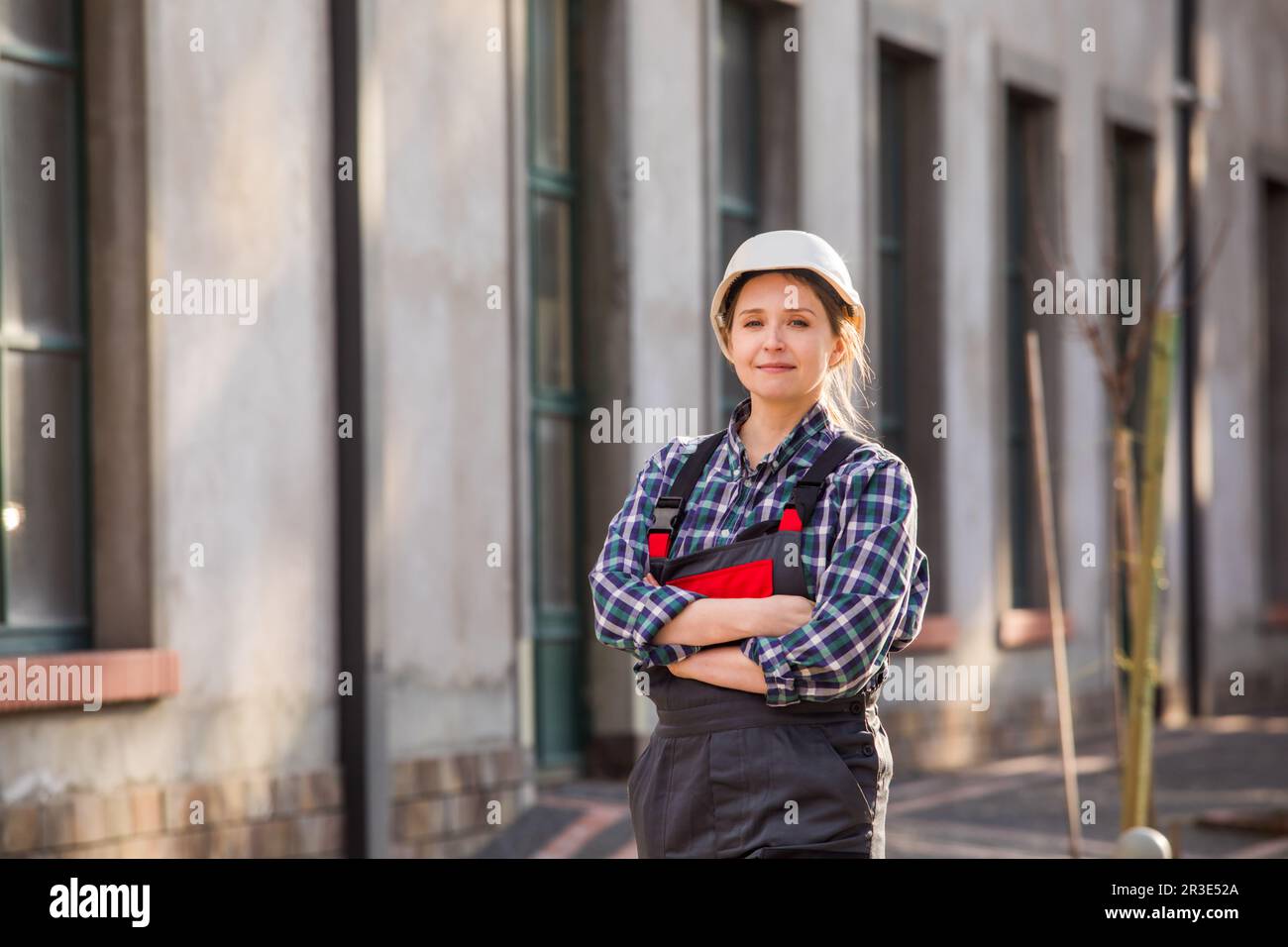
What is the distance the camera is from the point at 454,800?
920cm

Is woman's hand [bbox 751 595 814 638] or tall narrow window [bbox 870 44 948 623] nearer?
woman's hand [bbox 751 595 814 638]

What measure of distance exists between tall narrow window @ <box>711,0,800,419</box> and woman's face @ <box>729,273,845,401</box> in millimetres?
8647

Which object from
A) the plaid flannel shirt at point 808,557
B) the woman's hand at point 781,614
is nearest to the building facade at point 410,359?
the plaid flannel shirt at point 808,557

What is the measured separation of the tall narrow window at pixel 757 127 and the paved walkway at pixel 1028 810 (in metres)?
2.70

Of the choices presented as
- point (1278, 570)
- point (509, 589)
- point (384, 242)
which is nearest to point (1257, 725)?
point (1278, 570)

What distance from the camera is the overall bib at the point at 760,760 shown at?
10.8 feet

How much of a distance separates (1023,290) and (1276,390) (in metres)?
5.46

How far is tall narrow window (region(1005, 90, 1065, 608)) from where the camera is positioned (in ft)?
50.4
